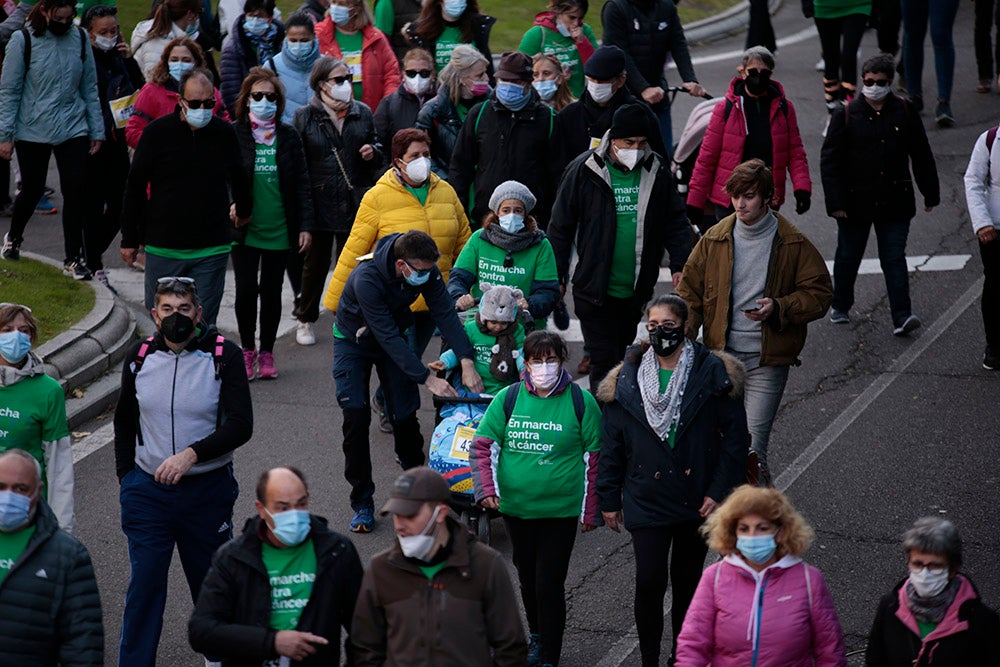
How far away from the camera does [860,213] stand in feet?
38.5

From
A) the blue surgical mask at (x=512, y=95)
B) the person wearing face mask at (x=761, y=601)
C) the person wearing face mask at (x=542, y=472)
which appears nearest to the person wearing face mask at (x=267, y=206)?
the blue surgical mask at (x=512, y=95)

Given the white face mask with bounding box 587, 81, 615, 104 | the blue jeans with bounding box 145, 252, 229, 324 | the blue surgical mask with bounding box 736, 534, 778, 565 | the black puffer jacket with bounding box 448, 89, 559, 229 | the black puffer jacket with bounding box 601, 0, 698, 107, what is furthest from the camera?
the black puffer jacket with bounding box 601, 0, 698, 107

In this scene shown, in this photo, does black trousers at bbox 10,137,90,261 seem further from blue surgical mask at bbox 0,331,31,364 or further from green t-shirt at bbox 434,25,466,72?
blue surgical mask at bbox 0,331,31,364

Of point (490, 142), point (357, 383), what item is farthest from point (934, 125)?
point (357, 383)

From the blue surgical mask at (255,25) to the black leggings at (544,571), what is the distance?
733 cm

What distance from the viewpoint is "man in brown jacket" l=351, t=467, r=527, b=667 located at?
5.78 meters

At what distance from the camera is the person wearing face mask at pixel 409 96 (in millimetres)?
12609

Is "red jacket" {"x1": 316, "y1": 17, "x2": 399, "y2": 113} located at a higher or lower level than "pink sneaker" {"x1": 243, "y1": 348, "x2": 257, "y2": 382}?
higher

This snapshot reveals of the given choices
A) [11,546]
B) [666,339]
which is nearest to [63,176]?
[11,546]

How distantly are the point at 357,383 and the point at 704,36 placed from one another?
13486 millimetres

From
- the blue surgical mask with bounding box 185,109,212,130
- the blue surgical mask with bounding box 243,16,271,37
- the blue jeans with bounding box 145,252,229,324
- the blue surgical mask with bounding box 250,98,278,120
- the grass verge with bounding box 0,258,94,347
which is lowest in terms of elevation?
the grass verge with bounding box 0,258,94,347

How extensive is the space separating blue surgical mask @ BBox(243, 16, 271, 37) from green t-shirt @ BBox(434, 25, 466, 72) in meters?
1.54

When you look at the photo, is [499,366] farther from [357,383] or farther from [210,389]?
[210,389]

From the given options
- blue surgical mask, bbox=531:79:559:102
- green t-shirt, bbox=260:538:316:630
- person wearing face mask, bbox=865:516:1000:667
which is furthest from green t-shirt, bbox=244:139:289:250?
person wearing face mask, bbox=865:516:1000:667
